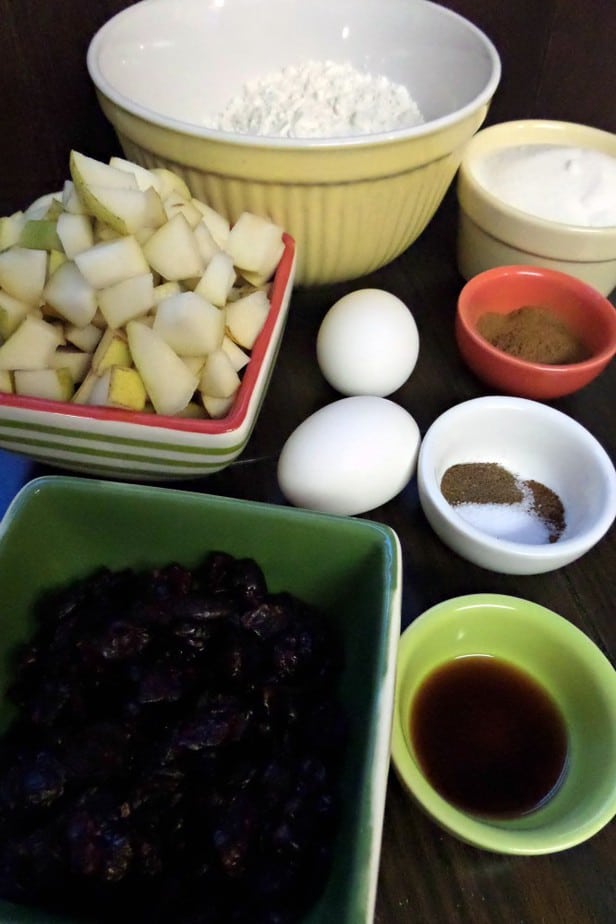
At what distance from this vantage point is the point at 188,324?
622 mm

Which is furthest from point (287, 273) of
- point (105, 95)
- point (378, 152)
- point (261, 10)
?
point (261, 10)

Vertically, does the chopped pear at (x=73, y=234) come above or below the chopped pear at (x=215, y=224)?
above

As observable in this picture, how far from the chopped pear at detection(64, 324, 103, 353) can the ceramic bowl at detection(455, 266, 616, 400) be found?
1.38 ft

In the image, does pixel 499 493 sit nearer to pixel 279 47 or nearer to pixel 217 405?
pixel 217 405

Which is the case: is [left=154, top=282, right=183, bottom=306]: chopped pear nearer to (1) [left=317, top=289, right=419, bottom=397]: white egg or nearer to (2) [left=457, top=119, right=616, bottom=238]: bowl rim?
(1) [left=317, top=289, right=419, bottom=397]: white egg

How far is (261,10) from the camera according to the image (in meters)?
0.92

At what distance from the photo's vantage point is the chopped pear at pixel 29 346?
620 millimetres

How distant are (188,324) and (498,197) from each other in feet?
1.64

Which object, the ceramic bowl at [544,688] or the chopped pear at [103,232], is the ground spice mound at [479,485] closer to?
the ceramic bowl at [544,688]

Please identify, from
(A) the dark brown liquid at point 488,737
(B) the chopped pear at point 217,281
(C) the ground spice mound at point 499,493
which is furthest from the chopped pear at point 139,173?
(A) the dark brown liquid at point 488,737

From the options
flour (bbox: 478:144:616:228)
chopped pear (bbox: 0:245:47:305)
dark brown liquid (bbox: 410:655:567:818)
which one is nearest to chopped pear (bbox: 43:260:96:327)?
chopped pear (bbox: 0:245:47:305)

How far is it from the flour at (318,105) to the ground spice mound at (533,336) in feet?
0.88

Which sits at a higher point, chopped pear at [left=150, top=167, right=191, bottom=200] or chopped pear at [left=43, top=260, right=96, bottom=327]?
chopped pear at [left=150, top=167, right=191, bottom=200]

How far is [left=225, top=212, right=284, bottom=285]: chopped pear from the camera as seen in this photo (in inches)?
29.3
